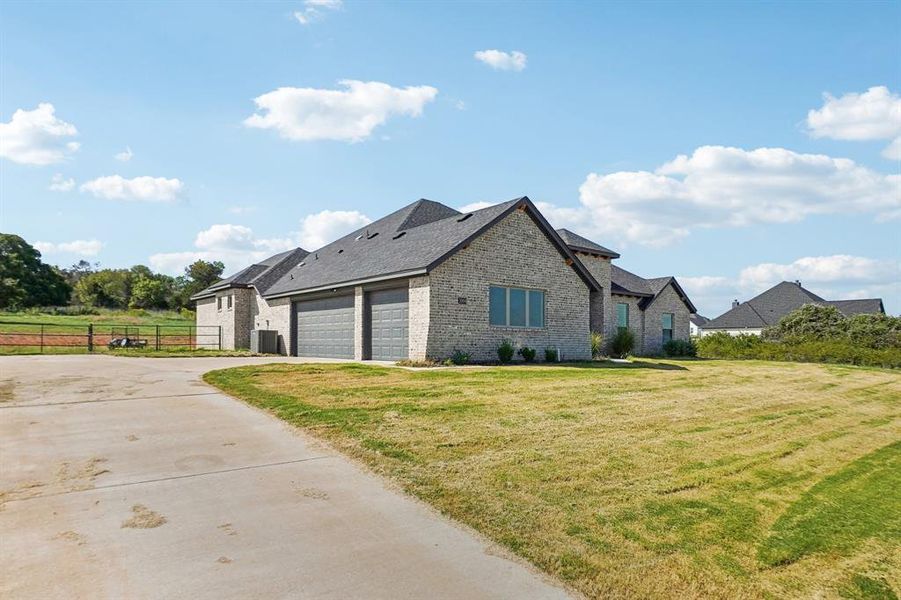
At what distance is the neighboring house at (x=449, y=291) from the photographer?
1872 centimetres

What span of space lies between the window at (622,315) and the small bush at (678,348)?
10.7 ft

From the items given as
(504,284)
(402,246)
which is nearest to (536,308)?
(504,284)

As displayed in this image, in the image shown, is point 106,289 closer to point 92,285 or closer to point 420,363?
point 92,285

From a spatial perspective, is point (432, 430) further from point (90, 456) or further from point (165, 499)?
point (90, 456)

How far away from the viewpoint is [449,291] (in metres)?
18.6

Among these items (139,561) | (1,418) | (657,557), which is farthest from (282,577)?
(1,418)

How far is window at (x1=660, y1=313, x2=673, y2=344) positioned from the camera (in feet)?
109

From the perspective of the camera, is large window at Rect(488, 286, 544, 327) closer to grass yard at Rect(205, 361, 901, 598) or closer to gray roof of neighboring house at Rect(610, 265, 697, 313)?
grass yard at Rect(205, 361, 901, 598)

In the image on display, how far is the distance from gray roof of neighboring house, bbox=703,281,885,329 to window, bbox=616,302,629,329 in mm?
28013

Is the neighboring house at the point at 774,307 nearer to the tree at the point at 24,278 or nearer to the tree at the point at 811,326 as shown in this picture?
the tree at the point at 811,326

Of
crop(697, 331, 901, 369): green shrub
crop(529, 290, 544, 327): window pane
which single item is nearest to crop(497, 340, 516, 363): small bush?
crop(529, 290, 544, 327): window pane

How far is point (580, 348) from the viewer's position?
75.2ft

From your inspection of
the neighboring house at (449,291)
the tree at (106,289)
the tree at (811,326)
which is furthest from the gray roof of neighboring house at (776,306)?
the tree at (106,289)

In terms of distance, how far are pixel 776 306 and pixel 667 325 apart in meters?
28.0
